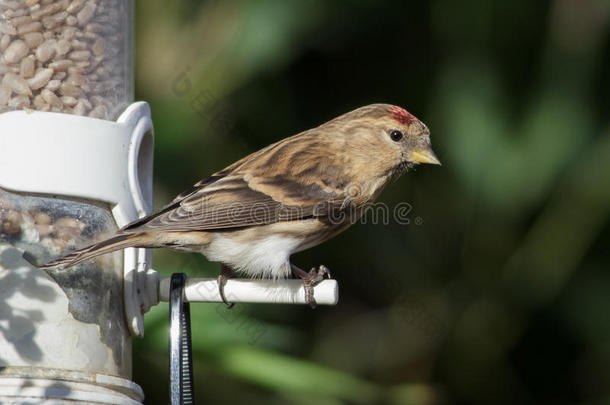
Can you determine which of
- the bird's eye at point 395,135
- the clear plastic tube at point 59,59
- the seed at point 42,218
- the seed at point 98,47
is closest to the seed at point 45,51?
the clear plastic tube at point 59,59

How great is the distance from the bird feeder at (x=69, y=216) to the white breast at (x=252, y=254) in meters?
0.20

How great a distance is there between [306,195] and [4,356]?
1350mm

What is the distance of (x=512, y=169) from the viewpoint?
512cm

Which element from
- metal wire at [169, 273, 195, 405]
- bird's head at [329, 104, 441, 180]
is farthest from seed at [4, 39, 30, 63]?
bird's head at [329, 104, 441, 180]

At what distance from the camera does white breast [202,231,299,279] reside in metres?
3.71

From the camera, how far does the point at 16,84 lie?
10.8 ft

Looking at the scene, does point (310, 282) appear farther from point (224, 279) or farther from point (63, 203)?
point (63, 203)

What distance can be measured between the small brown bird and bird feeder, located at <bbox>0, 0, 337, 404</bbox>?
15 cm

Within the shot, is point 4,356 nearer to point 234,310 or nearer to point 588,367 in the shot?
point 234,310

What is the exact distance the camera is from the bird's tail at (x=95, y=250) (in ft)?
9.99

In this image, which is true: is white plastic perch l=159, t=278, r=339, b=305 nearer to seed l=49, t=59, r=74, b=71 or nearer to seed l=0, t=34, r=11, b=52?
seed l=49, t=59, r=74, b=71

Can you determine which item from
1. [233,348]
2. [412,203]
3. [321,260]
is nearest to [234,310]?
[233,348]

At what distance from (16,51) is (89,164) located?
0.44m

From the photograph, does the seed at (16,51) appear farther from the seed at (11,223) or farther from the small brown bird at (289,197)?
the small brown bird at (289,197)
